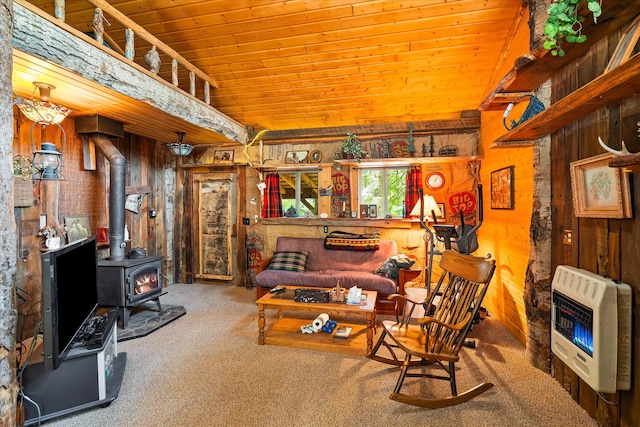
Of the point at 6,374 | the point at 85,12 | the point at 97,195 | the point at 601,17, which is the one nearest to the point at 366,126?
the point at 601,17

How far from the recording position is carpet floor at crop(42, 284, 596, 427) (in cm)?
185

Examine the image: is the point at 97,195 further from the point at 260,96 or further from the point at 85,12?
the point at 260,96

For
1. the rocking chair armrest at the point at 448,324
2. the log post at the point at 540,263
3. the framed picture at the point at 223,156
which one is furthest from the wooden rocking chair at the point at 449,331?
the framed picture at the point at 223,156

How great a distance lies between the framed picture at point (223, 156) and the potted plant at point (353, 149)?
6.45 ft

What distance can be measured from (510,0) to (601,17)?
1522 millimetres

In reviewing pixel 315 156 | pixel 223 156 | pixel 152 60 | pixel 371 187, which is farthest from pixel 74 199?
pixel 371 187

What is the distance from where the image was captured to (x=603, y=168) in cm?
165

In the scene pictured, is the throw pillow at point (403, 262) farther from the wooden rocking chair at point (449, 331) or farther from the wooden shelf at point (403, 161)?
the wooden shelf at point (403, 161)

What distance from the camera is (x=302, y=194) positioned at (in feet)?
16.3

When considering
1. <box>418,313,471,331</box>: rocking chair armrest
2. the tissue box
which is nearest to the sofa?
the tissue box

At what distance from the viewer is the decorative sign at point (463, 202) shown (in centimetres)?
416

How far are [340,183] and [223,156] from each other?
2.10 meters

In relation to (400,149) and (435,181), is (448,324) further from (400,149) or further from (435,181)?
(400,149)

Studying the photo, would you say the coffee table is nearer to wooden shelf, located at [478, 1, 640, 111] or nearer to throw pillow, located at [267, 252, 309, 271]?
throw pillow, located at [267, 252, 309, 271]
